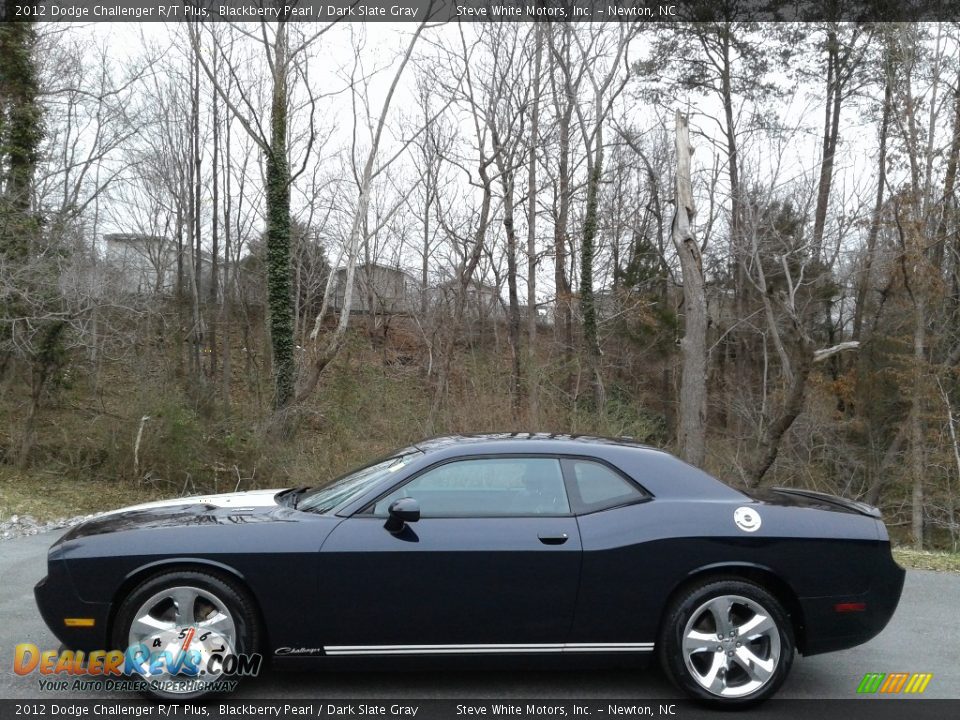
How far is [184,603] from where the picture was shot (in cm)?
430

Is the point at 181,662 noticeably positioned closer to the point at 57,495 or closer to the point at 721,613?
the point at 721,613

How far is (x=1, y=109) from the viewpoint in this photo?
57.5 feet

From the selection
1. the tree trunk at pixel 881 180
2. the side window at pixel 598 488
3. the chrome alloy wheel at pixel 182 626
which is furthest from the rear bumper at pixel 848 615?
the tree trunk at pixel 881 180

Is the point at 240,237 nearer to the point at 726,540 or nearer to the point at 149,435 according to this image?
the point at 149,435

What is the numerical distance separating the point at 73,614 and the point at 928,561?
313 inches

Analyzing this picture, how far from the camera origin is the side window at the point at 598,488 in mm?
4574

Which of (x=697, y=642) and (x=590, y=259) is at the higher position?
(x=590, y=259)

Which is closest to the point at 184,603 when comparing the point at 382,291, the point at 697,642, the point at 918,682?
the point at 697,642

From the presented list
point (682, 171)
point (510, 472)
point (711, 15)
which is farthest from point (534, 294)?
point (510, 472)

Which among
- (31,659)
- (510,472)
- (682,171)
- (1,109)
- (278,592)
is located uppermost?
(1,109)

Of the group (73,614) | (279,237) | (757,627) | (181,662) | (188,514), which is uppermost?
(279,237)

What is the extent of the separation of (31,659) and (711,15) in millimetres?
27731

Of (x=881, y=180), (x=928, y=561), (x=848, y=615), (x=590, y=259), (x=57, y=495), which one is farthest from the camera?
(x=590, y=259)

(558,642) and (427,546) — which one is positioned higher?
(427,546)
